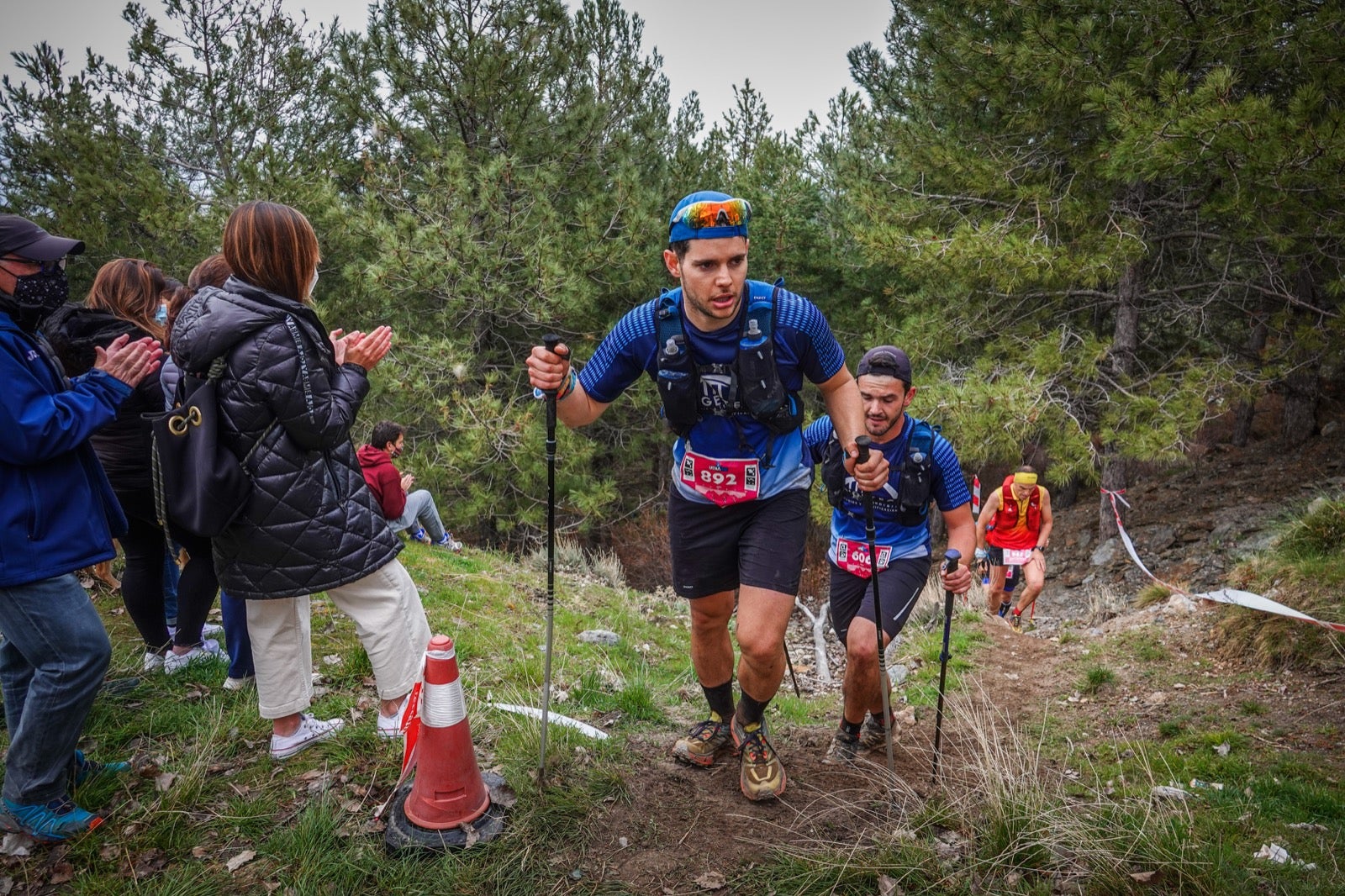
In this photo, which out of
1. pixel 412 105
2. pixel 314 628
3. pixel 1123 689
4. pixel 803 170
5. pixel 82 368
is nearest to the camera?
pixel 82 368

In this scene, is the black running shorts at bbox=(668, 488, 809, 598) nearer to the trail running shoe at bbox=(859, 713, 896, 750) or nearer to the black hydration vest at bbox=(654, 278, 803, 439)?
the black hydration vest at bbox=(654, 278, 803, 439)

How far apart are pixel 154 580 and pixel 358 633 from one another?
167cm

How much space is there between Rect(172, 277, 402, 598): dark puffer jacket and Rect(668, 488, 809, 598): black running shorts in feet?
4.45

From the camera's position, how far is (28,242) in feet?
9.15

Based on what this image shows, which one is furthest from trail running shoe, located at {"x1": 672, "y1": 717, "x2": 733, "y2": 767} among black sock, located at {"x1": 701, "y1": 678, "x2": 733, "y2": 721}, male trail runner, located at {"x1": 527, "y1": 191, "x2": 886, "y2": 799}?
male trail runner, located at {"x1": 527, "y1": 191, "x2": 886, "y2": 799}

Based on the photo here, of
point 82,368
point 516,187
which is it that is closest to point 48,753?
point 82,368

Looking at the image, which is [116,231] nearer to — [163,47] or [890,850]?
[163,47]

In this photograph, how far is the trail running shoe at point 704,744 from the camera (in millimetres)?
3646

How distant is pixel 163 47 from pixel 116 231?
3.33 metres

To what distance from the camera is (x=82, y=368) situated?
3713 millimetres

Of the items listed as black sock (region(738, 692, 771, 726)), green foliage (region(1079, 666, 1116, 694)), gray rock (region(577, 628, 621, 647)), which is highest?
black sock (region(738, 692, 771, 726))

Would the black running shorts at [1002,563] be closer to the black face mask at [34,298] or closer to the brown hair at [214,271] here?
the brown hair at [214,271]

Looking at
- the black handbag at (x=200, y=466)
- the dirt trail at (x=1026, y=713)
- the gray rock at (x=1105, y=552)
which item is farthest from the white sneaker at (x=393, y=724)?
the gray rock at (x=1105, y=552)

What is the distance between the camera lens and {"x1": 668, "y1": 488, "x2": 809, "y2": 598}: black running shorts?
334 cm
